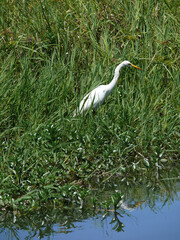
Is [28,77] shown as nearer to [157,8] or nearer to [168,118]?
[168,118]

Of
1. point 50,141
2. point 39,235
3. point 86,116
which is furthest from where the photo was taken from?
point 86,116

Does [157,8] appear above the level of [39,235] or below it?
above

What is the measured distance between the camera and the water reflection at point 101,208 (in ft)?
11.3

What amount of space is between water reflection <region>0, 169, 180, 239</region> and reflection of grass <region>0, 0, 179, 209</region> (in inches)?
4.1

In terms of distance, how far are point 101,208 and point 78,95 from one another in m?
2.23

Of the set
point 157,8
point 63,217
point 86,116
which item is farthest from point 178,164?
point 157,8

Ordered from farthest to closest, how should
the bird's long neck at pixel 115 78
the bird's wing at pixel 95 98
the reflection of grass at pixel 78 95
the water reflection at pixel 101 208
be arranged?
the bird's long neck at pixel 115 78 < the bird's wing at pixel 95 98 < the reflection of grass at pixel 78 95 < the water reflection at pixel 101 208

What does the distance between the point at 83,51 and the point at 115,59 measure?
21.0 inches

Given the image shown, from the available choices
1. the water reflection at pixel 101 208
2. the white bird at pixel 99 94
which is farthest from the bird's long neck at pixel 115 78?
the water reflection at pixel 101 208

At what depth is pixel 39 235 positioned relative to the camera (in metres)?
3.32

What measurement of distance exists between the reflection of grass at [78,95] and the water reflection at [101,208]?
0.10m

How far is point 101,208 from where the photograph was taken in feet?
12.1

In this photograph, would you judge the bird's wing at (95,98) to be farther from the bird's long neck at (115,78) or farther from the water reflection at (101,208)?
the water reflection at (101,208)

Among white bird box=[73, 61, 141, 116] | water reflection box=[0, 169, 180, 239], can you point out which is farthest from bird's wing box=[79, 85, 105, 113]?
water reflection box=[0, 169, 180, 239]
